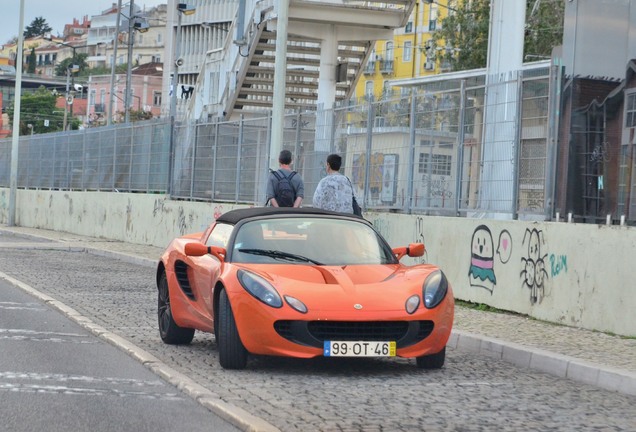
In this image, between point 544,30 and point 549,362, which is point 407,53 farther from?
point 549,362

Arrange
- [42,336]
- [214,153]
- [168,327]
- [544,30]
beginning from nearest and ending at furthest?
[168,327], [42,336], [214,153], [544,30]

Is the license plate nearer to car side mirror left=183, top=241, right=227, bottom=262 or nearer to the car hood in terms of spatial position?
the car hood

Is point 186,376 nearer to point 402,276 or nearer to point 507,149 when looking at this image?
point 402,276

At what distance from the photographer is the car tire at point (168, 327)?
12766 mm

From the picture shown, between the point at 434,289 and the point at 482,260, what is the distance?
6.12m

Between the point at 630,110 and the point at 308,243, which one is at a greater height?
the point at 630,110

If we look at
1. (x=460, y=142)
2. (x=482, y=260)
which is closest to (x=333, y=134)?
(x=460, y=142)

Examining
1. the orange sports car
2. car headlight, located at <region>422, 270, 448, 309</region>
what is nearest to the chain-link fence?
the orange sports car

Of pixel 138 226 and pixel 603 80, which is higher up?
pixel 603 80

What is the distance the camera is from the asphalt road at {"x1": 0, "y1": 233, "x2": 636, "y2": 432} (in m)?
8.59

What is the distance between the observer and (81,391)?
948cm

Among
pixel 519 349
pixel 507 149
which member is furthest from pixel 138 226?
pixel 519 349

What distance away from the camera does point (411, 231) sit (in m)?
Result: 19.2

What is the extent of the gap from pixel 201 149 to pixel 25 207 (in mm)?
20984
